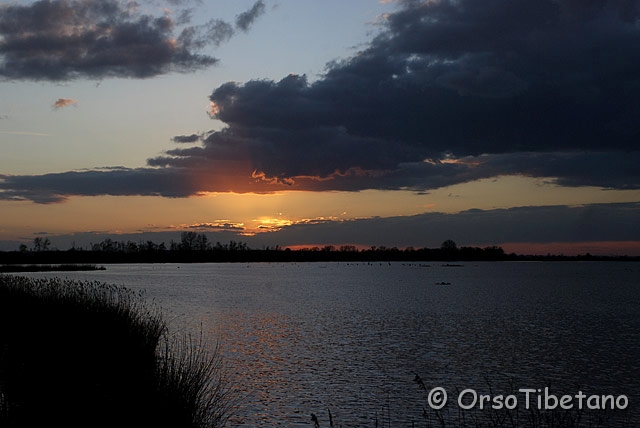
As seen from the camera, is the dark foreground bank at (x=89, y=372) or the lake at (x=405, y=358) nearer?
the dark foreground bank at (x=89, y=372)

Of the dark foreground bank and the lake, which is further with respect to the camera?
the lake

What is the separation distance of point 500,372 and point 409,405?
735 cm

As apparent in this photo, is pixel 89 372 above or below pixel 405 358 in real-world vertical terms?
above

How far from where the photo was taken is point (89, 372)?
16.0 metres

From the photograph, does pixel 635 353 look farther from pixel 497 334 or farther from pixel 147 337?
pixel 147 337

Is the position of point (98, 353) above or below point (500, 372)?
above

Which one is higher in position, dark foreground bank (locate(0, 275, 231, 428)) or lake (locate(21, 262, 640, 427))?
dark foreground bank (locate(0, 275, 231, 428))

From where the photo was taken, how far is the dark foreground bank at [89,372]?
1195 centimetres

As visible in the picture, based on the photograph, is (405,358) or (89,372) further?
(405,358)

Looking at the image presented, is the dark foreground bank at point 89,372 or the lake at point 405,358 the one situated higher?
the dark foreground bank at point 89,372

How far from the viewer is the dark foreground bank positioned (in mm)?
11945

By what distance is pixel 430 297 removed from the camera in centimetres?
7144

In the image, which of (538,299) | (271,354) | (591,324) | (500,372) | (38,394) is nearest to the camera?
(38,394)

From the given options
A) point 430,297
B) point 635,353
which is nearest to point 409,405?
point 635,353
